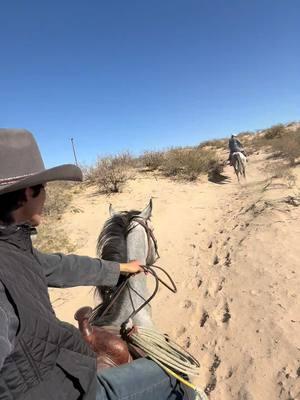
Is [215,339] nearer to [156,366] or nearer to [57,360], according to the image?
[156,366]

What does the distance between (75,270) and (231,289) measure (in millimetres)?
3403

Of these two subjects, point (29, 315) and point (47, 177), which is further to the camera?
point (47, 177)

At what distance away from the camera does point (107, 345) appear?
2.09m

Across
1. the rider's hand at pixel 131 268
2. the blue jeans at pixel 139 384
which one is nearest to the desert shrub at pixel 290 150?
the rider's hand at pixel 131 268

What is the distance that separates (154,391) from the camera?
179cm

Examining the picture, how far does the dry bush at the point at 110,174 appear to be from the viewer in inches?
500

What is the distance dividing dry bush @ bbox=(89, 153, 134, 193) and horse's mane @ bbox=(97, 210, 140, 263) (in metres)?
9.80

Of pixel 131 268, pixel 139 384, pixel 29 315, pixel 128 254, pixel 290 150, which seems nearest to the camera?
pixel 29 315

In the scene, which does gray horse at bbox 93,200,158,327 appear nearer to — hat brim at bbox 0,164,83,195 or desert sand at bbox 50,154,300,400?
desert sand at bbox 50,154,300,400

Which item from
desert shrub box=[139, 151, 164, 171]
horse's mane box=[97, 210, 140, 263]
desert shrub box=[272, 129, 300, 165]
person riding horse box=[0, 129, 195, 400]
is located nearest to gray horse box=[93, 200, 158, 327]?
horse's mane box=[97, 210, 140, 263]

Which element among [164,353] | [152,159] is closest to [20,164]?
[164,353]

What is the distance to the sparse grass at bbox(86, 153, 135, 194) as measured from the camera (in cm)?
1269

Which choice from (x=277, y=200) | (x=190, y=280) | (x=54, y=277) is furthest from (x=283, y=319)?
(x=277, y=200)

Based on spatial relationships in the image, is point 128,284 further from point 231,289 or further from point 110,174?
point 110,174
